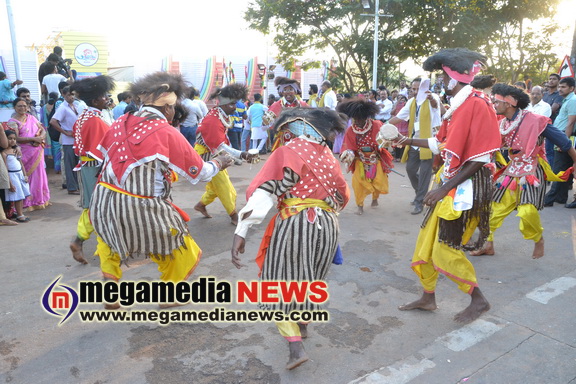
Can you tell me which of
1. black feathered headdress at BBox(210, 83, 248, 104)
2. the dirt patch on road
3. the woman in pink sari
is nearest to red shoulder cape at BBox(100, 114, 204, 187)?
the dirt patch on road

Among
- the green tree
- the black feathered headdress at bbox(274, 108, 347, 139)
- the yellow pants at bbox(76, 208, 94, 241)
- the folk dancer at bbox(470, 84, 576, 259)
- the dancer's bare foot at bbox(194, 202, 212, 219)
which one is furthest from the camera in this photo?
the green tree

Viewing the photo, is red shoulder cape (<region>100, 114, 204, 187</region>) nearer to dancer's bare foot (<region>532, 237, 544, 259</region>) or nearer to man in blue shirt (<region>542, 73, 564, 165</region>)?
dancer's bare foot (<region>532, 237, 544, 259</region>)

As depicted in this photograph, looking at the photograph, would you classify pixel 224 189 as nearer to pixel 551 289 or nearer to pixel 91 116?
pixel 91 116

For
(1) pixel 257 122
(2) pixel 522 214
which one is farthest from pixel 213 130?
(1) pixel 257 122

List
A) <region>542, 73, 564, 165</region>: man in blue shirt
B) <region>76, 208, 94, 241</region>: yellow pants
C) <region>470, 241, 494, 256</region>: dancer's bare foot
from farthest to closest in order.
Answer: <region>542, 73, 564, 165</region>: man in blue shirt
<region>470, 241, 494, 256</region>: dancer's bare foot
<region>76, 208, 94, 241</region>: yellow pants

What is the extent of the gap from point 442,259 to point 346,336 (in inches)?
35.5

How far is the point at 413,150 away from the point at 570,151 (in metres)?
2.66

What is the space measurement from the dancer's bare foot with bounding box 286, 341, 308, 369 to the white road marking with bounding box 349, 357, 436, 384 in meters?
0.33

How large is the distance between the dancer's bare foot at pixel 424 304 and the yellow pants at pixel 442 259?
0.24m

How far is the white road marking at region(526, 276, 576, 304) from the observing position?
3.98 meters

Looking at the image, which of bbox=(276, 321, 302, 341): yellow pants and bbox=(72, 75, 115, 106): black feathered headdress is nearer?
bbox=(276, 321, 302, 341): yellow pants

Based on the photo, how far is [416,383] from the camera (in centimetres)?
283

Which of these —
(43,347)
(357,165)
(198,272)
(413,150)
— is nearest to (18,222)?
(198,272)

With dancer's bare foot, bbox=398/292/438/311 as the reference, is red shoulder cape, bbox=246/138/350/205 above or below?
above
